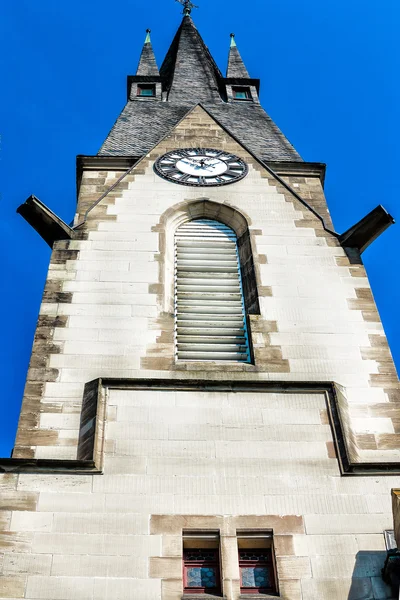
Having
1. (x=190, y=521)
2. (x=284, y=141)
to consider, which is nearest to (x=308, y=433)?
(x=190, y=521)

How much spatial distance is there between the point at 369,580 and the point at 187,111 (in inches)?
606

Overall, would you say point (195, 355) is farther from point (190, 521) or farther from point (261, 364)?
point (190, 521)

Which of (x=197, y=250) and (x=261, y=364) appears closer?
(x=261, y=364)

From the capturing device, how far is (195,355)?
11.2m

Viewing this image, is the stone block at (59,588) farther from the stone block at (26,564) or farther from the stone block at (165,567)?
the stone block at (165,567)

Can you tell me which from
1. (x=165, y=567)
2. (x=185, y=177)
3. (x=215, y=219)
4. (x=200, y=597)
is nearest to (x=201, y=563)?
(x=165, y=567)

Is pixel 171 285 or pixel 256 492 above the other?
pixel 171 285

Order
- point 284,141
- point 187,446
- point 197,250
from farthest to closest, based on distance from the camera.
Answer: point 284,141 < point 197,250 < point 187,446

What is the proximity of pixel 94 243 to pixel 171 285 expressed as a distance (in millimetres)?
1443

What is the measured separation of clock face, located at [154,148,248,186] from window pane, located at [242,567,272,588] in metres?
8.17

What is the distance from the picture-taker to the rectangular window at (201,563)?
8.15 m

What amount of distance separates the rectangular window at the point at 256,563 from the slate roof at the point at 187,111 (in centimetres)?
1030

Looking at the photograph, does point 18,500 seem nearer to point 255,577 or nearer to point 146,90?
point 255,577

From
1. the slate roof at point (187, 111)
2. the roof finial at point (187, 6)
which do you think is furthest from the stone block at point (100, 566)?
the roof finial at point (187, 6)
